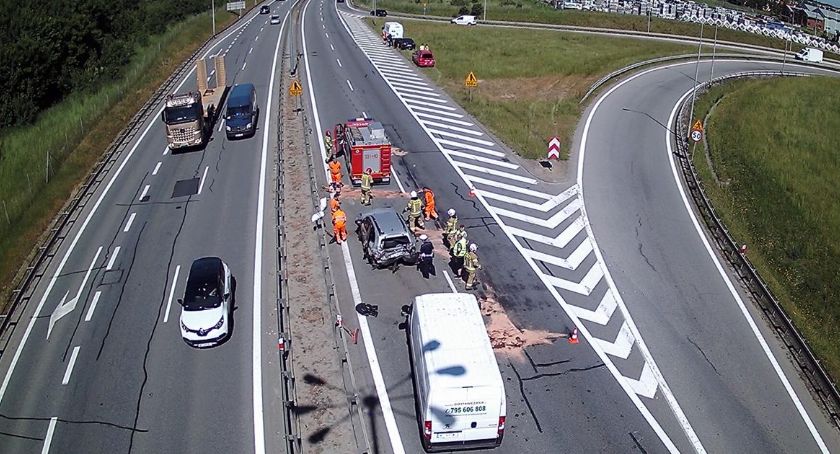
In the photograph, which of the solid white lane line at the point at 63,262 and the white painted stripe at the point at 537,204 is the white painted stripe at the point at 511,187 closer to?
the white painted stripe at the point at 537,204

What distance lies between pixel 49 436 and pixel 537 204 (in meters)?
23.3

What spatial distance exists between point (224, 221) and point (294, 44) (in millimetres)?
53606

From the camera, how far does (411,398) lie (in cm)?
2003

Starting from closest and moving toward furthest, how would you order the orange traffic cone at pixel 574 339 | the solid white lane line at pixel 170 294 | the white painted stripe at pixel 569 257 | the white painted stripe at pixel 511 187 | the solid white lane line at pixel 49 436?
the solid white lane line at pixel 49 436
the orange traffic cone at pixel 574 339
the solid white lane line at pixel 170 294
the white painted stripe at pixel 569 257
the white painted stripe at pixel 511 187

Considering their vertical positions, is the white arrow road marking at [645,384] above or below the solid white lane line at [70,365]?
above

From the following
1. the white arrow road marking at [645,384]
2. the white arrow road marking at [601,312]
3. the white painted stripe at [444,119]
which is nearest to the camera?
the white arrow road marking at [645,384]

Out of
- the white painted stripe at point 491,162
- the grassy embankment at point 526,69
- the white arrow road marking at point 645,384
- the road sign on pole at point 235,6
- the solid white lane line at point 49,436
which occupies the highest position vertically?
the road sign on pole at point 235,6

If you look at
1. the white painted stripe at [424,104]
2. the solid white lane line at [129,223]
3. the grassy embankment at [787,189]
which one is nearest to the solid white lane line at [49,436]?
the solid white lane line at [129,223]

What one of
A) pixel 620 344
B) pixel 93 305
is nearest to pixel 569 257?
pixel 620 344

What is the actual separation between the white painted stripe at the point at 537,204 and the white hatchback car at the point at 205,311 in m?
15.8

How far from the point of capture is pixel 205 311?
22328 millimetres

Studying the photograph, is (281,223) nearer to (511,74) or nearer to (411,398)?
(411,398)

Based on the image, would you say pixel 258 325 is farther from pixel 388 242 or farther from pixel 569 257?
pixel 569 257

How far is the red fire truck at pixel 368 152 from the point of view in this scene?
34312 mm
